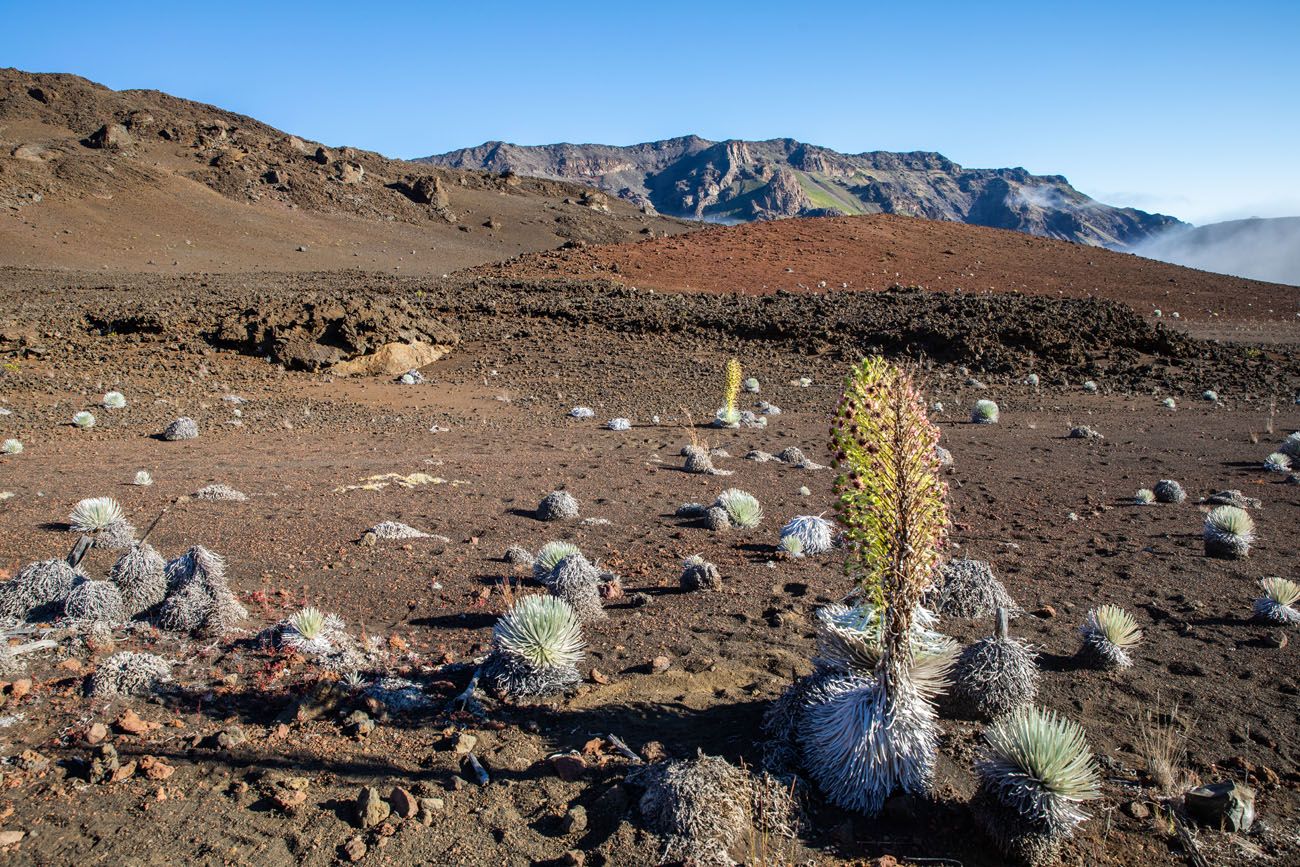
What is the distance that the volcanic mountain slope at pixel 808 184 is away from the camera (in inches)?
5157

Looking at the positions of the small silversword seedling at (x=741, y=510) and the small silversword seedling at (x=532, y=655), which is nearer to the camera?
the small silversword seedling at (x=532, y=655)

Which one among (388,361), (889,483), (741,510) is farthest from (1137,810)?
(388,361)

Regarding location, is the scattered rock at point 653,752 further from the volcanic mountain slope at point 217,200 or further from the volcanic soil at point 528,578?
the volcanic mountain slope at point 217,200

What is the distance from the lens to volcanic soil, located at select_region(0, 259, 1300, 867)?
274 centimetres

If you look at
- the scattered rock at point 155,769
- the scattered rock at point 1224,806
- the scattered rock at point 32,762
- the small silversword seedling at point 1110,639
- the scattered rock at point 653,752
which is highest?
the small silversword seedling at point 1110,639

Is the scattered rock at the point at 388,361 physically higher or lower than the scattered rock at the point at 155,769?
higher

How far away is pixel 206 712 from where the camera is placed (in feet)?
10.9

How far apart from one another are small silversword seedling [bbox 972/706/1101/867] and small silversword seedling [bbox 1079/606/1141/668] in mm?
1295

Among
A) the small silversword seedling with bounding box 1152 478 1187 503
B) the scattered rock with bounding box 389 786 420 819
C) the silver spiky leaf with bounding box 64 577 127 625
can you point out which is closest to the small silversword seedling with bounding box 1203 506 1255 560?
the small silversword seedling with bounding box 1152 478 1187 503

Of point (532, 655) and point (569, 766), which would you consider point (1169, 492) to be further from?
point (569, 766)

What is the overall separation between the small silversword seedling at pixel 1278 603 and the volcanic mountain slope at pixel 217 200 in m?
34.4

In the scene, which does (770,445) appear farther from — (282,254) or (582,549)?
(282,254)

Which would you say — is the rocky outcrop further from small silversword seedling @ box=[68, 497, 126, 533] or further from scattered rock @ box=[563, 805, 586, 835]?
scattered rock @ box=[563, 805, 586, 835]

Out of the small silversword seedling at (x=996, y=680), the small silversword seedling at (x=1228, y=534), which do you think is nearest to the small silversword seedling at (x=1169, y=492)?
the small silversword seedling at (x=1228, y=534)
